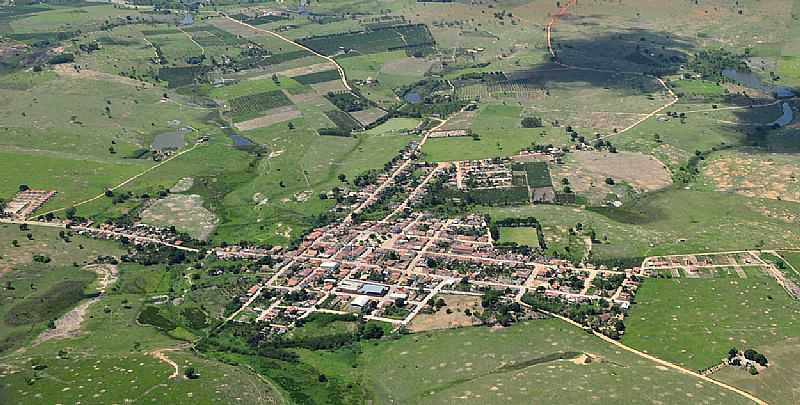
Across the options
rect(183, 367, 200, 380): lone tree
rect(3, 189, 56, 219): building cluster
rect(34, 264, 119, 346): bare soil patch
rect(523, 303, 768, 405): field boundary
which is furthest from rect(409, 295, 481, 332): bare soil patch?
rect(3, 189, 56, 219): building cluster

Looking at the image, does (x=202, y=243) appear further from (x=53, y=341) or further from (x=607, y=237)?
(x=607, y=237)

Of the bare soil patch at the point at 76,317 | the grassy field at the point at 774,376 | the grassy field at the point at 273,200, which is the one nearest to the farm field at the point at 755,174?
the grassy field at the point at 774,376

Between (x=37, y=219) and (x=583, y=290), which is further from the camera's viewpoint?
(x=37, y=219)

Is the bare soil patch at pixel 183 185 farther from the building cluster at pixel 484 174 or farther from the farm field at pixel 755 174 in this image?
the farm field at pixel 755 174

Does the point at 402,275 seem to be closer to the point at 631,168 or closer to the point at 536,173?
the point at 536,173

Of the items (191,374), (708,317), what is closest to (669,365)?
(708,317)

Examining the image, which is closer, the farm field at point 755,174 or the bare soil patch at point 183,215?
the bare soil patch at point 183,215

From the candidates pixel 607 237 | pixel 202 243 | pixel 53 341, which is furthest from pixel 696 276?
pixel 53 341
